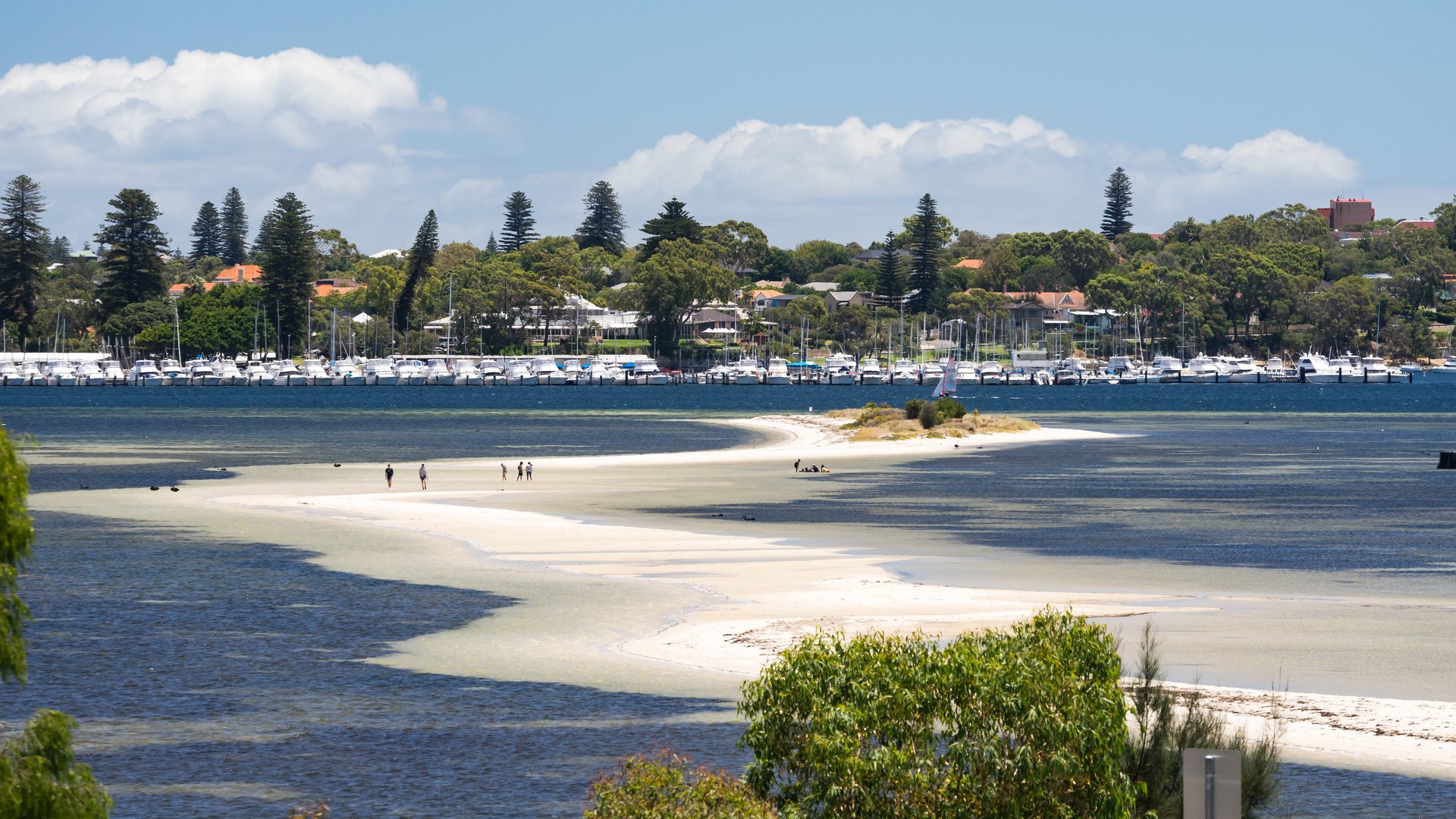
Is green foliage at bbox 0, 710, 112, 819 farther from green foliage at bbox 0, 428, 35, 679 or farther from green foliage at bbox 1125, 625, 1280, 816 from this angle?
green foliage at bbox 1125, 625, 1280, 816

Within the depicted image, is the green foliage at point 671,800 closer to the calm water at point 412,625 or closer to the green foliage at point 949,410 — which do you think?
the calm water at point 412,625

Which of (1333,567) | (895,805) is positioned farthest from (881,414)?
(895,805)

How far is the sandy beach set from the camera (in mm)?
23844

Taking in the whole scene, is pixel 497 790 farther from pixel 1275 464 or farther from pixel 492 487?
pixel 1275 464

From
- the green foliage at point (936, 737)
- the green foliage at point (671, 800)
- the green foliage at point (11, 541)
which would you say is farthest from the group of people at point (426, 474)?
the green foliage at point (11, 541)

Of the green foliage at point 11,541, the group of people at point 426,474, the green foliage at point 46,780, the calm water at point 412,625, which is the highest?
the green foliage at point 11,541

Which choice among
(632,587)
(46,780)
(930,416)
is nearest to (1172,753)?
(46,780)

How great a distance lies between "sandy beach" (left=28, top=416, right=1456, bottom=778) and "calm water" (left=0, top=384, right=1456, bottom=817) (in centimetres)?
123

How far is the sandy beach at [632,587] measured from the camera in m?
23.8

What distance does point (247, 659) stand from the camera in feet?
96.0

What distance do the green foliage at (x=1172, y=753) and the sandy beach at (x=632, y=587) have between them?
352 centimetres

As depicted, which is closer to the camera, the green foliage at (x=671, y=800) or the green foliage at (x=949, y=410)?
the green foliage at (x=671, y=800)

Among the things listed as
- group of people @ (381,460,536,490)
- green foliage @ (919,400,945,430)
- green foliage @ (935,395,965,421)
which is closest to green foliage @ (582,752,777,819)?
group of people @ (381,460,536,490)

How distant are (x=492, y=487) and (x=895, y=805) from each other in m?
52.0
